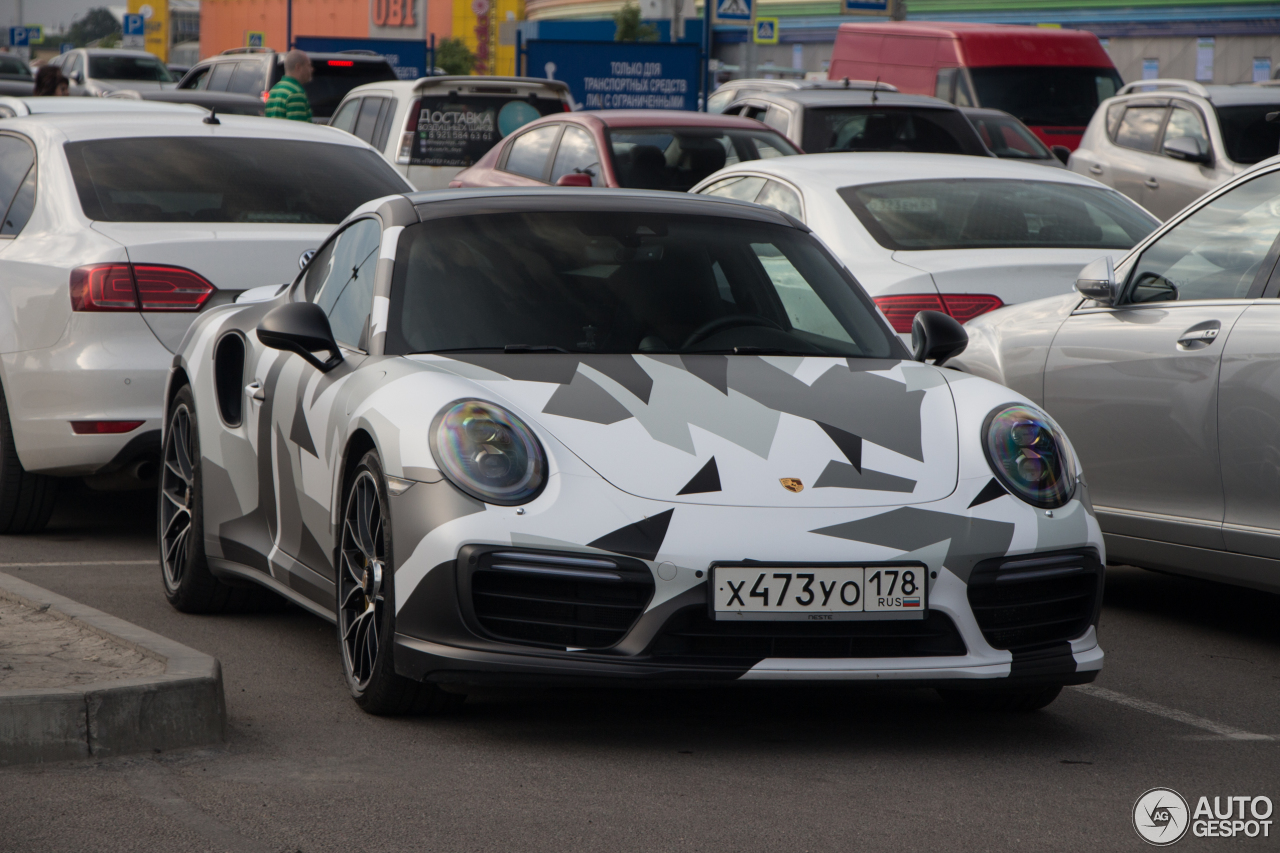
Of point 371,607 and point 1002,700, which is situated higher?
point 371,607

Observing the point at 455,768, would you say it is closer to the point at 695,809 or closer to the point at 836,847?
the point at 695,809

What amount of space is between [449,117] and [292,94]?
1661 millimetres

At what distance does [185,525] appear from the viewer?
6.31 metres

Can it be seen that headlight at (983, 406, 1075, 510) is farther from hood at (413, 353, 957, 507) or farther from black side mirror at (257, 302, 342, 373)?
black side mirror at (257, 302, 342, 373)

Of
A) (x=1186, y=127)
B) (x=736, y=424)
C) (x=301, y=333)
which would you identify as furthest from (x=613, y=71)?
(x=736, y=424)

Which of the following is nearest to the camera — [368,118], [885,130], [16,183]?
[16,183]

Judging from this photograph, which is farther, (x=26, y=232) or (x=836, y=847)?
(x=26, y=232)

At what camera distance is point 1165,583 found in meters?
7.34

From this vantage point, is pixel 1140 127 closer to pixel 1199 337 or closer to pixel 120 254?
pixel 1199 337

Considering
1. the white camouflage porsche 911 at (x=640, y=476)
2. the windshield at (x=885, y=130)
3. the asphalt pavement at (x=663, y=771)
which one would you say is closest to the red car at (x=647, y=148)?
the windshield at (x=885, y=130)

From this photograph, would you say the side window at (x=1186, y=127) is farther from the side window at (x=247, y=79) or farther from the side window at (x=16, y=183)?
the side window at (x=247, y=79)

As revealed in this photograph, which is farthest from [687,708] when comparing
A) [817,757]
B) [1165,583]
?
[1165,583]

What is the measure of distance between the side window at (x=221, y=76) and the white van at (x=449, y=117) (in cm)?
828

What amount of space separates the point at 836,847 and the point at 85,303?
14.3 feet
